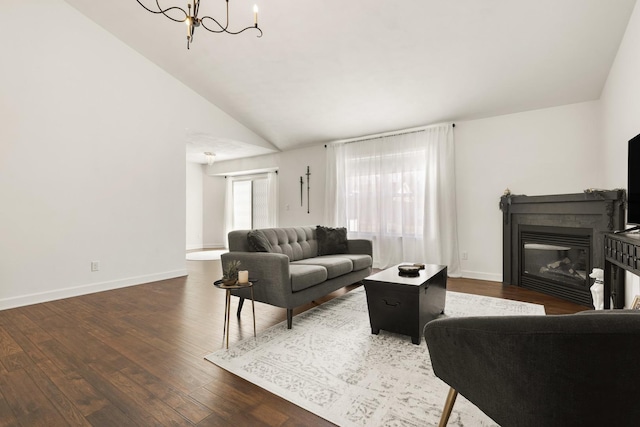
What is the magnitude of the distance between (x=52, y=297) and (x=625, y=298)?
20.4 ft

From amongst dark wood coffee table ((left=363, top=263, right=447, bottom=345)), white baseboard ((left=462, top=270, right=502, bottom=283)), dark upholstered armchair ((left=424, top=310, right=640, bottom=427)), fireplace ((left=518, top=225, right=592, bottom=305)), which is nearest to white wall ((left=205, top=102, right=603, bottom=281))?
white baseboard ((left=462, top=270, right=502, bottom=283))

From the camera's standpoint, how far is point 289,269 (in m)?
2.76

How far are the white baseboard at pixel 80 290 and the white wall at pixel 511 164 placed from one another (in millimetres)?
4711

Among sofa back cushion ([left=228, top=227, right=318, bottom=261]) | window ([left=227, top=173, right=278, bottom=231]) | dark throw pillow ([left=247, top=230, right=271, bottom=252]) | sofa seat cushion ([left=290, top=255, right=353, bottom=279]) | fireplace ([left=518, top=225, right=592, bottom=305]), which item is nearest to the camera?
dark throw pillow ([left=247, top=230, right=271, bottom=252])

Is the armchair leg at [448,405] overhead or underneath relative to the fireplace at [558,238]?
underneath

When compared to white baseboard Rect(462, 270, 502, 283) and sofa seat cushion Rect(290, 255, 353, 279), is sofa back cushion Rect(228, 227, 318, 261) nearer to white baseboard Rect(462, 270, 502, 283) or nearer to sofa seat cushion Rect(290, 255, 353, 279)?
sofa seat cushion Rect(290, 255, 353, 279)

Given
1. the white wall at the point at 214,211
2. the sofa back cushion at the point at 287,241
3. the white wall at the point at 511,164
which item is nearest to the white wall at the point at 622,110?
the white wall at the point at 511,164

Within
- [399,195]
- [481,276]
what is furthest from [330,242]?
[481,276]

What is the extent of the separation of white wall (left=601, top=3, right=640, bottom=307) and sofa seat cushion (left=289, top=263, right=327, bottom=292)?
2.69 m

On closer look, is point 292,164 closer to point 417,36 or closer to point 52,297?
point 417,36

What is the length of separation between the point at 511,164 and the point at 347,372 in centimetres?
393

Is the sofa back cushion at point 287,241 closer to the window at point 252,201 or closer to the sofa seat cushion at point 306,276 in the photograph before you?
the sofa seat cushion at point 306,276

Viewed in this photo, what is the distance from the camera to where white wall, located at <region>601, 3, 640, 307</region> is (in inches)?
99.1

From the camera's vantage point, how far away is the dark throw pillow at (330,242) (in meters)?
4.14
